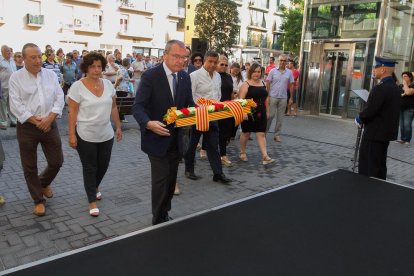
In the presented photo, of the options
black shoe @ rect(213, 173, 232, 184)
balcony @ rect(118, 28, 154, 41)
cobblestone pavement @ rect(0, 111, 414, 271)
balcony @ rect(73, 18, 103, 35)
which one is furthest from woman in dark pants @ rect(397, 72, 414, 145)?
balcony @ rect(118, 28, 154, 41)

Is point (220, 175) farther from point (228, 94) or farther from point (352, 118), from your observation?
point (352, 118)

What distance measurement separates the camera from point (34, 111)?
4086mm

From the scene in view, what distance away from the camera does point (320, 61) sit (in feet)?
45.0

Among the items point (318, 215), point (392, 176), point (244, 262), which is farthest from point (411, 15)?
point (244, 262)

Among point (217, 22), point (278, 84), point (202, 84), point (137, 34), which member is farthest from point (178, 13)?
point (202, 84)

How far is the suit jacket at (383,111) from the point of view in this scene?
15.7 feet

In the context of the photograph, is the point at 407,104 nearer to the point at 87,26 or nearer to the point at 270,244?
the point at 270,244

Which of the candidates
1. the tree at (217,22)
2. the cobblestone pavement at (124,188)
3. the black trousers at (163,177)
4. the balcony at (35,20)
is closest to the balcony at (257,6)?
the tree at (217,22)

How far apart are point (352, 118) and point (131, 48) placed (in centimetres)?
3236

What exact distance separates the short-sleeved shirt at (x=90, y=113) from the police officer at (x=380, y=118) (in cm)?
326

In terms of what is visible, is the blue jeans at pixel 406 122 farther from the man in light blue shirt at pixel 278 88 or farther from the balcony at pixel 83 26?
the balcony at pixel 83 26

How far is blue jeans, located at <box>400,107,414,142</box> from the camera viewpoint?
29.5 feet

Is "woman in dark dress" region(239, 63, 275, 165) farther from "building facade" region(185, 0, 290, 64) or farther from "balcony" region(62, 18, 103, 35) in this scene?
"building facade" region(185, 0, 290, 64)

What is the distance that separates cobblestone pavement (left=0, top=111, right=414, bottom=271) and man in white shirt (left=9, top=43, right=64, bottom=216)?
14.0 inches
